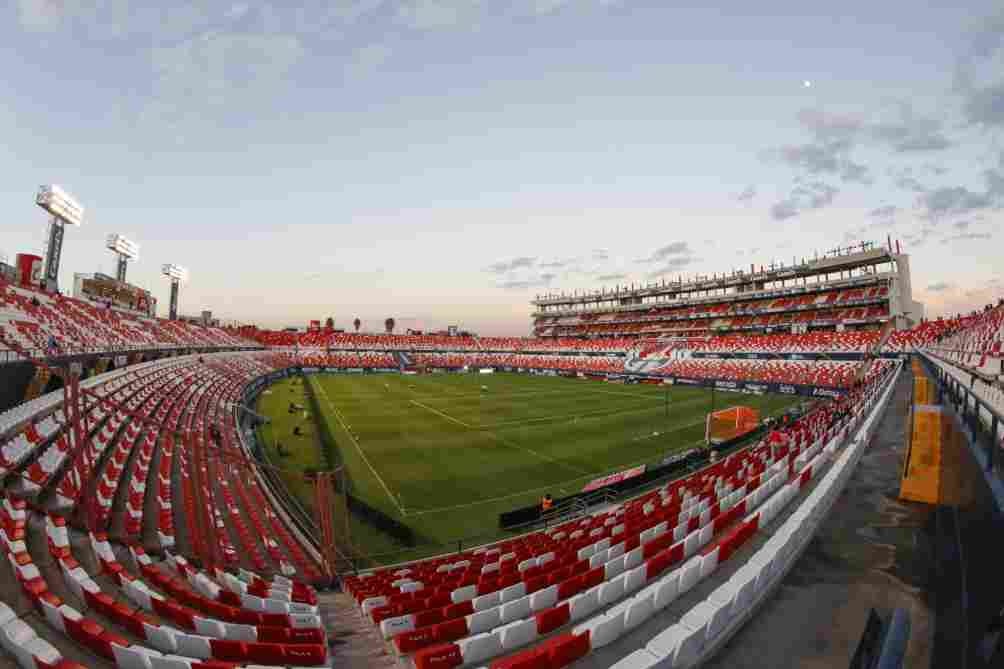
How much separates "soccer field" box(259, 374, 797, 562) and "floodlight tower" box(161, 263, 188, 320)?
61.8 metres

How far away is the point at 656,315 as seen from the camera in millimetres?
92562

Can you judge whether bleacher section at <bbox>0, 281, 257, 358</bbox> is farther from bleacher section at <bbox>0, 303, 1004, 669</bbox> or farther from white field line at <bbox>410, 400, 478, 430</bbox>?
white field line at <bbox>410, 400, 478, 430</bbox>

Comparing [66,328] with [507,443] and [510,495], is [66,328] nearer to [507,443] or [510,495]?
[507,443]

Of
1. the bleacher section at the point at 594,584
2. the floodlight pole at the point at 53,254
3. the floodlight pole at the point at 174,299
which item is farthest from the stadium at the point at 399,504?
the floodlight pole at the point at 174,299

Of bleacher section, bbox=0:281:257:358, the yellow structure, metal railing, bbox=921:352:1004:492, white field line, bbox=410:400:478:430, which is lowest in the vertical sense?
white field line, bbox=410:400:478:430

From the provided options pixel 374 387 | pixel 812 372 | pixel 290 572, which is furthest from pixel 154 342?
pixel 812 372

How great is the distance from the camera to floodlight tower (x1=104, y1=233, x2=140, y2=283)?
74750mm

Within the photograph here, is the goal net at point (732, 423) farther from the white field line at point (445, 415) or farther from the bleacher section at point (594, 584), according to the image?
the white field line at point (445, 415)

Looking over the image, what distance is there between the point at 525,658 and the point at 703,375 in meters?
56.7

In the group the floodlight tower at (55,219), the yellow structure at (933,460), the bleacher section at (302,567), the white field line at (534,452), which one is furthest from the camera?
Result: the floodlight tower at (55,219)

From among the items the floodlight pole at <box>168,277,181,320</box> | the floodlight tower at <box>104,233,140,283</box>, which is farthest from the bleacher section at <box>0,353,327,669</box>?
the floodlight pole at <box>168,277,181,320</box>

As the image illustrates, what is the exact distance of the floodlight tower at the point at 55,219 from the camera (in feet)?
169

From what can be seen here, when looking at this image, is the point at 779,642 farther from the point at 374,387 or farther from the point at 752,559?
the point at 374,387

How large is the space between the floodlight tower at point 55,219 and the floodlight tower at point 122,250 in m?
20.4
